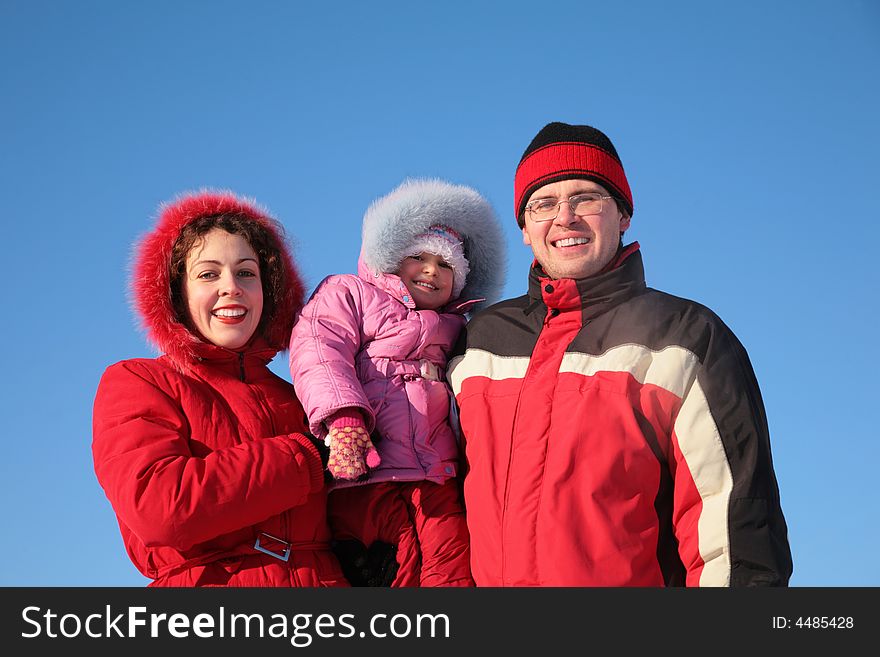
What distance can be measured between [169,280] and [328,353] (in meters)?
0.89

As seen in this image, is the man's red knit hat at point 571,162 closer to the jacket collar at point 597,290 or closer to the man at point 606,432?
the man at point 606,432

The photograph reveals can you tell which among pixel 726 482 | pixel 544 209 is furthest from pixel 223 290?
pixel 726 482

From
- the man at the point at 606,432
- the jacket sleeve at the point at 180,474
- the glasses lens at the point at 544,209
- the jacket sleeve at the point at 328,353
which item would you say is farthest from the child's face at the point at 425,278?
the jacket sleeve at the point at 180,474

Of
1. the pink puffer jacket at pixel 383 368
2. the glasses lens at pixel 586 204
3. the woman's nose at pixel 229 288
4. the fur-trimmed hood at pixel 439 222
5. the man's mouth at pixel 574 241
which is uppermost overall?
the fur-trimmed hood at pixel 439 222

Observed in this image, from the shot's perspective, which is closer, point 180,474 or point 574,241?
point 180,474

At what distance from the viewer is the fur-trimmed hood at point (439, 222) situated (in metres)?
4.79

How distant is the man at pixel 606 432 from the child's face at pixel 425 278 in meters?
0.46

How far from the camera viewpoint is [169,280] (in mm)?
4598

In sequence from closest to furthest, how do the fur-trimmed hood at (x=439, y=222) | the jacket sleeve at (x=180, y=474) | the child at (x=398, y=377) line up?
the jacket sleeve at (x=180, y=474) → the child at (x=398, y=377) → the fur-trimmed hood at (x=439, y=222)

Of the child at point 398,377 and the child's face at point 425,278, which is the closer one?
the child at point 398,377

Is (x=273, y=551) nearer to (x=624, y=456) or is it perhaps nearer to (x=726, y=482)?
(x=624, y=456)

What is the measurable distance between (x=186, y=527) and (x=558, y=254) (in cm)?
202
